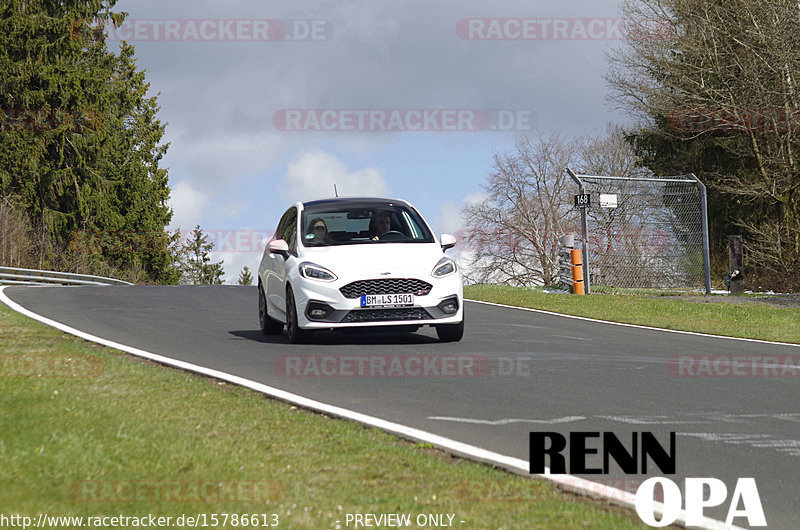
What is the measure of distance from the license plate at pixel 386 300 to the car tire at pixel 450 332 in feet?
2.91

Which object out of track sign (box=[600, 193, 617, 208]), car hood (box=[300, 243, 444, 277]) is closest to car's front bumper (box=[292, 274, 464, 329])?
car hood (box=[300, 243, 444, 277])

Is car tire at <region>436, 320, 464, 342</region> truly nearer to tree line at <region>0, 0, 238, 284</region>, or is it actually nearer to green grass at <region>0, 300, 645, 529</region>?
green grass at <region>0, 300, 645, 529</region>

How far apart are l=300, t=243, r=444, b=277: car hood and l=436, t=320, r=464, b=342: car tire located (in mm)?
921

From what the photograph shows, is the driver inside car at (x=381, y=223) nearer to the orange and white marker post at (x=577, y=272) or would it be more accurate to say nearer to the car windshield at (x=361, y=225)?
the car windshield at (x=361, y=225)

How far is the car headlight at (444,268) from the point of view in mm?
12039

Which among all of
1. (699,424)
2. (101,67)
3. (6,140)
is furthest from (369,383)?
(101,67)

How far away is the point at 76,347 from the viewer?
10.9m

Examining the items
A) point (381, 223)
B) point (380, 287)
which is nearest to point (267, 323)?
point (381, 223)

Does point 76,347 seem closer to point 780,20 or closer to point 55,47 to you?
point 780,20

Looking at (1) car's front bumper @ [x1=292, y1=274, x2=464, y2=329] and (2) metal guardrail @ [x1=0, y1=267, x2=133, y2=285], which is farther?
(2) metal guardrail @ [x1=0, y1=267, x2=133, y2=285]

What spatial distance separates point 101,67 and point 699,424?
167 ft

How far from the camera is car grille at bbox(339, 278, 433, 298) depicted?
460 inches

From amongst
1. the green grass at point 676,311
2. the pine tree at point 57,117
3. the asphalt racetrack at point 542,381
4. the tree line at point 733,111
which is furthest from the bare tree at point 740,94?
the pine tree at point 57,117

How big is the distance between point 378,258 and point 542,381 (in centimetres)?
349
